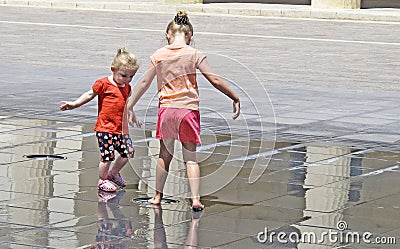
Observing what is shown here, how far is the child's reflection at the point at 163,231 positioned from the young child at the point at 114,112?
0.81 m

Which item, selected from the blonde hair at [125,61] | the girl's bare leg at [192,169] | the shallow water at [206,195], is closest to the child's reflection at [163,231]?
the shallow water at [206,195]

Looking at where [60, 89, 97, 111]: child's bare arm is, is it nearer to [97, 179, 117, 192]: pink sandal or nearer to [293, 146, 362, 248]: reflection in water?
[97, 179, 117, 192]: pink sandal

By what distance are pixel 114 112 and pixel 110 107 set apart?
51mm

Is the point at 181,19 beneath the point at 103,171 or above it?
above

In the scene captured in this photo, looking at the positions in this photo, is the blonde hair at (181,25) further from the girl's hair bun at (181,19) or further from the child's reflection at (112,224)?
the child's reflection at (112,224)

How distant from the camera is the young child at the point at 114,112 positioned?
800 cm

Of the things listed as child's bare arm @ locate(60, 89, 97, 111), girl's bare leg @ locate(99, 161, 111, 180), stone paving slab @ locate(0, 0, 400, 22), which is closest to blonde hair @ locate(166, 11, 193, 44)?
child's bare arm @ locate(60, 89, 97, 111)

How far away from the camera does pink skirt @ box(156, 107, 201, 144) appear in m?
7.49

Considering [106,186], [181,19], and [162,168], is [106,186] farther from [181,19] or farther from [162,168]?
[181,19]

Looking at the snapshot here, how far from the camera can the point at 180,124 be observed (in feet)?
24.6

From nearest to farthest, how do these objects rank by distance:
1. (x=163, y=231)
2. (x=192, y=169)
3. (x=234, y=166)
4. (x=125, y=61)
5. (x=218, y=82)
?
(x=163, y=231) → (x=218, y=82) → (x=192, y=169) → (x=125, y=61) → (x=234, y=166)

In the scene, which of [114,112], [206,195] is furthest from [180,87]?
[206,195]

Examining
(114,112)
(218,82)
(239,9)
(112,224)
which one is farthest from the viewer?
(239,9)

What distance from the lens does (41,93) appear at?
13648 mm
